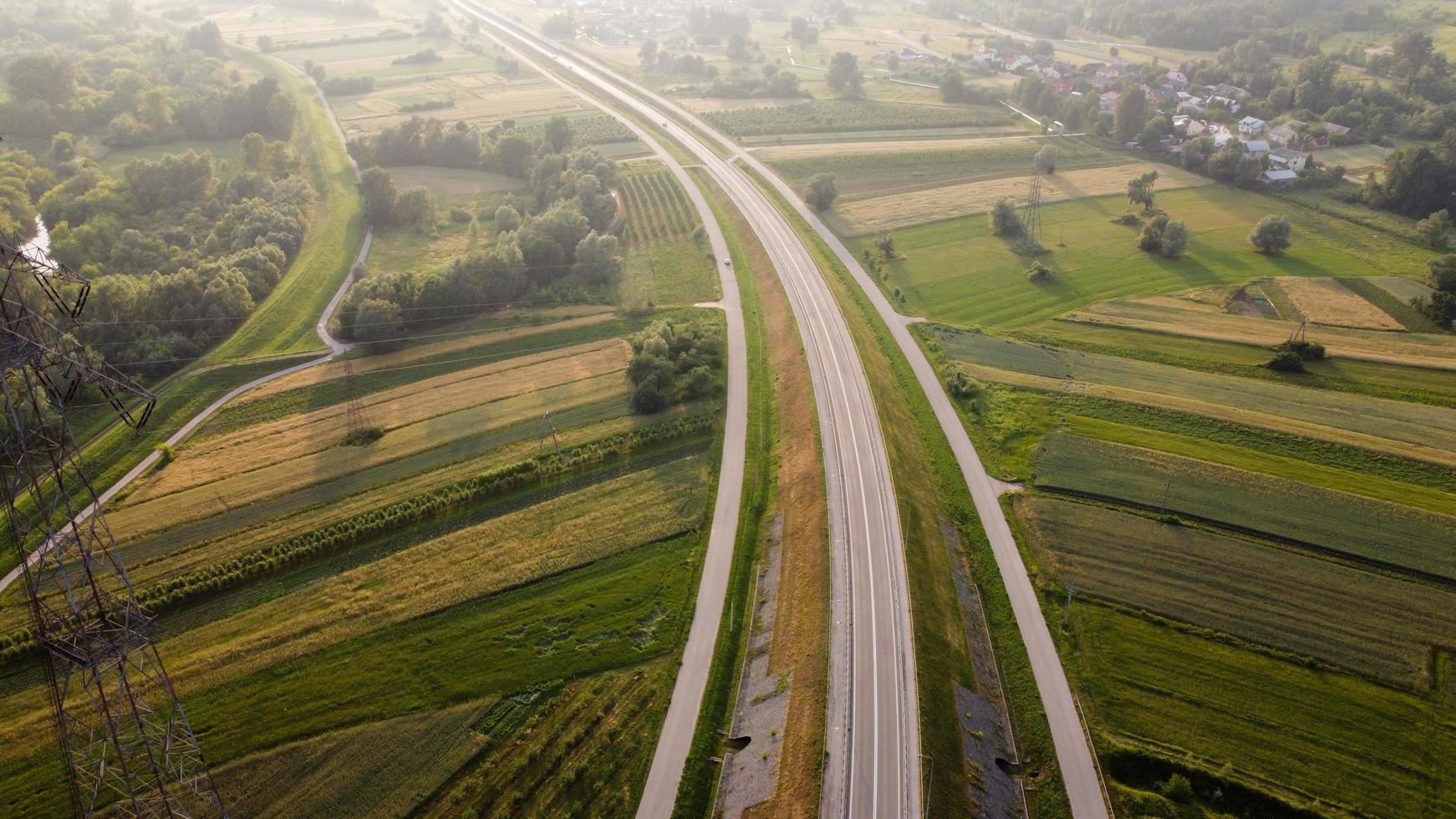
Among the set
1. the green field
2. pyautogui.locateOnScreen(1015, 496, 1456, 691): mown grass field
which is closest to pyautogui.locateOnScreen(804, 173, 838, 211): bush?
the green field

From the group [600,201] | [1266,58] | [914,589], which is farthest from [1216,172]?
[914,589]

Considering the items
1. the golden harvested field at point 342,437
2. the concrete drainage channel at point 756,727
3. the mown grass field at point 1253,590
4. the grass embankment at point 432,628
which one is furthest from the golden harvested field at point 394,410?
the mown grass field at point 1253,590

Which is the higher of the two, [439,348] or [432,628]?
[439,348]

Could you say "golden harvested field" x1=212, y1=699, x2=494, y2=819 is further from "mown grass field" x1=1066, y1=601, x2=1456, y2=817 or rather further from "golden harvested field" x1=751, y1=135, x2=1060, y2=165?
"golden harvested field" x1=751, y1=135, x2=1060, y2=165

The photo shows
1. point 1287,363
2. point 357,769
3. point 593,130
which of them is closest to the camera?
point 357,769

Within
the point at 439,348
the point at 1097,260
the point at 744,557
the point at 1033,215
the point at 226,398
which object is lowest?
the point at 744,557

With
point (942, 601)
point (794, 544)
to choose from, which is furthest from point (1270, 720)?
point (794, 544)

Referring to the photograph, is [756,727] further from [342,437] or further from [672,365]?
[342,437]
